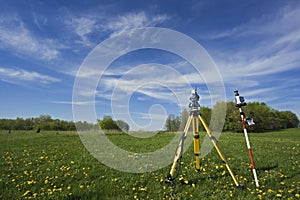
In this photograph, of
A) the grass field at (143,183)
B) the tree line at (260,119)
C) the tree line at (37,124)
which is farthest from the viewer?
the tree line at (260,119)

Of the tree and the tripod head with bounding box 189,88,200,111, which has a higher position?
the tripod head with bounding box 189,88,200,111

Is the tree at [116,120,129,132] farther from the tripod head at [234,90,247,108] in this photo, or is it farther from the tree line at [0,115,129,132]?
the tree line at [0,115,129,132]

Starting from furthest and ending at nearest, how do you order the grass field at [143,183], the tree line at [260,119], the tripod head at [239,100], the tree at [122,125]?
the tree line at [260,119] → the tree at [122,125] → the tripod head at [239,100] → the grass field at [143,183]

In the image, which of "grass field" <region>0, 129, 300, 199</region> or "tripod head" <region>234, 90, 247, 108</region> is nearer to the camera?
"grass field" <region>0, 129, 300, 199</region>

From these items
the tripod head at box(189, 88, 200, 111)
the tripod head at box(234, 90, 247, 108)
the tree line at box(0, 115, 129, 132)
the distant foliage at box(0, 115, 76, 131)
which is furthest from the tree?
the distant foliage at box(0, 115, 76, 131)

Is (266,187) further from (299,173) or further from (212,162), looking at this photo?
(212,162)

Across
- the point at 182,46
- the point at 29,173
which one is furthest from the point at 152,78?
the point at 29,173

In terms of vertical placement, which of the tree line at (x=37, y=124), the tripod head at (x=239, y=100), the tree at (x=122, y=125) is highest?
the tree line at (x=37, y=124)

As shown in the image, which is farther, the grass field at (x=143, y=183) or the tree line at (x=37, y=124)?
the tree line at (x=37, y=124)

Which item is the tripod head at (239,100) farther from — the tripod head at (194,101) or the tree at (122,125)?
the tree at (122,125)

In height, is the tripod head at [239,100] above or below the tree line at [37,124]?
below

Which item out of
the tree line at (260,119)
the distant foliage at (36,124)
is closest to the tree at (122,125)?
the tree line at (260,119)

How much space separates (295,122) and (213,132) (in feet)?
315

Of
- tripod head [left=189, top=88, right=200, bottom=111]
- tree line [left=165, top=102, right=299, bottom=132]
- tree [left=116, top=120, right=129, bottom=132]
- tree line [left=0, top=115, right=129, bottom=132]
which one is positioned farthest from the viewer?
tree line [left=165, top=102, right=299, bottom=132]
